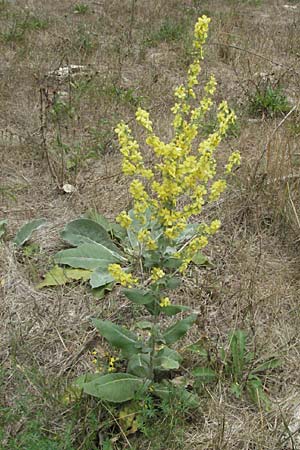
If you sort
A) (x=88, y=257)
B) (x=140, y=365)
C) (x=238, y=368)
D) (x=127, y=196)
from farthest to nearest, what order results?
(x=127, y=196)
(x=88, y=257)
(x=238, y=368)
(x=140, y=365)

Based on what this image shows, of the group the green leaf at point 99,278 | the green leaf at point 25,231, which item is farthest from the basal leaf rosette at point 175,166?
the green leaf at point 25,231

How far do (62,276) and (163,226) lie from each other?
1.07 meters

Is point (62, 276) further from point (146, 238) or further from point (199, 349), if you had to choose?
point (146, 238)

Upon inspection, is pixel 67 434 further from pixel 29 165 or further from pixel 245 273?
pixel 29 165

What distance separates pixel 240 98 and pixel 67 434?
378 centimetres

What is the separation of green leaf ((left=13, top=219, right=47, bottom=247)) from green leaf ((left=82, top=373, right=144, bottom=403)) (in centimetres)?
119

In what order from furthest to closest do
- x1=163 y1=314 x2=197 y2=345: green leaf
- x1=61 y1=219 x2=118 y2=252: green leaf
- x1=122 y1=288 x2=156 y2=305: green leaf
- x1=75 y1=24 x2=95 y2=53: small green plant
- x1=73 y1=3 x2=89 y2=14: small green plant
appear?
x1=73 y1=3 x2=89 y2=14: small green plant, x1=75 y1=24 x2=95 y2=53: small green plant, x1=61 y1=219 x2=118 y2=252: green leaf, x1=163 y1=314 x2=197 y2=345: green leaf, x1=122 y1=288 x2=156 y2=305: green leaf

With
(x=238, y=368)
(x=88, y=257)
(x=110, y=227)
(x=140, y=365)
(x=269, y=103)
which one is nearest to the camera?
(x=140, y=365)

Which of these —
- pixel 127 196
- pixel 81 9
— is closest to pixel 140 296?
pixel 127 196

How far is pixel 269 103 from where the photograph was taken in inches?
186

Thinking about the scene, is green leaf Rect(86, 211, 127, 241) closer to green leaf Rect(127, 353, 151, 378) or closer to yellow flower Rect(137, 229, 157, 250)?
green leaf Rect(127, 353, 151, 378)

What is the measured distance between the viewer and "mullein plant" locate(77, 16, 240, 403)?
1.94 m

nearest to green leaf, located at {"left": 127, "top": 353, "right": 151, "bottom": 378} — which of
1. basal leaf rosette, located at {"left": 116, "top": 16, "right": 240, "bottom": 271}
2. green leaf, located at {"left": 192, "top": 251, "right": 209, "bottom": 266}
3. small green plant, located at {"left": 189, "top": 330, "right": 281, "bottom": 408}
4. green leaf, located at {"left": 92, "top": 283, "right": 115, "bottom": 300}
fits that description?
small green plant, located at {"left": 189, "top": 330, "right": 281, "bottom": 408}

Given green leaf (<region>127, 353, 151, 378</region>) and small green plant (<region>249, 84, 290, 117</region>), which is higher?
small green plant (<region>249, 84, 290, 117</region>)
